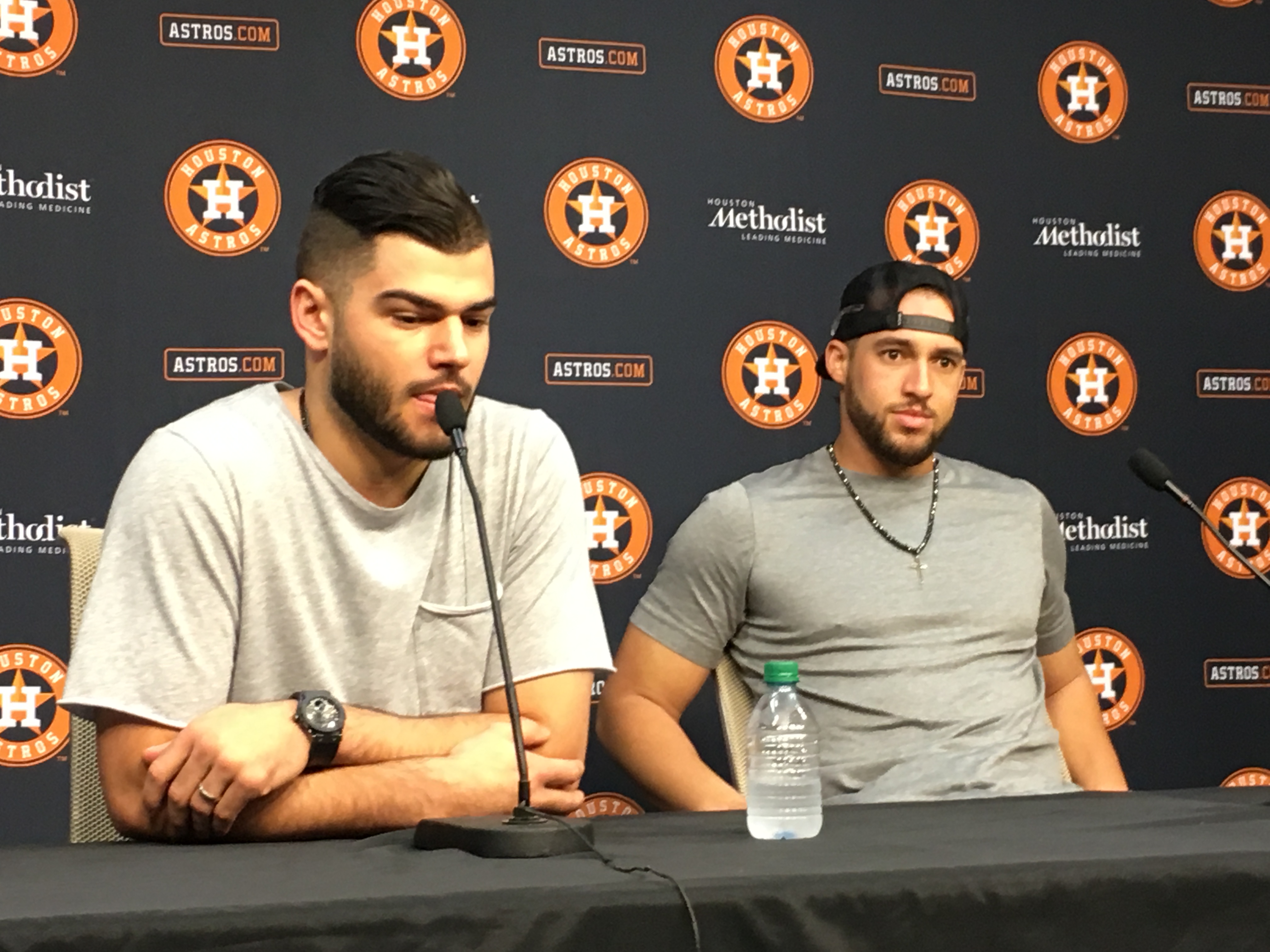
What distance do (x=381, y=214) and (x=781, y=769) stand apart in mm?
849

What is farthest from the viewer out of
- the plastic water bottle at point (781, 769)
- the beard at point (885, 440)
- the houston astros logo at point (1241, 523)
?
the houston astros logo at point (1241, 523)

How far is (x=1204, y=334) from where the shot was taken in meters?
3.52

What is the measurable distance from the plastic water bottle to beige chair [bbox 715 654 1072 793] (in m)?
0.50

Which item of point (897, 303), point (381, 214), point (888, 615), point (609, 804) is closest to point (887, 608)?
point (888, 615)

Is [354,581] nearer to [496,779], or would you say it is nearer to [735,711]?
[496,779]

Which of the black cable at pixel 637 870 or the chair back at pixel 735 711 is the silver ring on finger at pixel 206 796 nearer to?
the black cable at pixel 637 870

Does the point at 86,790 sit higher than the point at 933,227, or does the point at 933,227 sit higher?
the point at 933,227

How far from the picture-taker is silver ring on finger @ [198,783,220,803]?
1.48m

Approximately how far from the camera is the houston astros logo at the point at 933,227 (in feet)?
11.0

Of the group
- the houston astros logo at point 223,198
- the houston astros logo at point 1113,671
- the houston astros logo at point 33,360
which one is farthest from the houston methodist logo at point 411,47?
the houston astros logo at point 1113,671

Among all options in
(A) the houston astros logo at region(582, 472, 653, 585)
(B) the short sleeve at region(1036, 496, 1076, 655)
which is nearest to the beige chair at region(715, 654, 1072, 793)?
(B) the short sleeve at region(1036, 496, 1076, 655)

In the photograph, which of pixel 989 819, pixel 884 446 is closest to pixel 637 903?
pixel 989 819

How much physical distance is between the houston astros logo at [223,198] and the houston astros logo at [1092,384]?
184 centimetres

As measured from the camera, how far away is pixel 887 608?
260 cm
